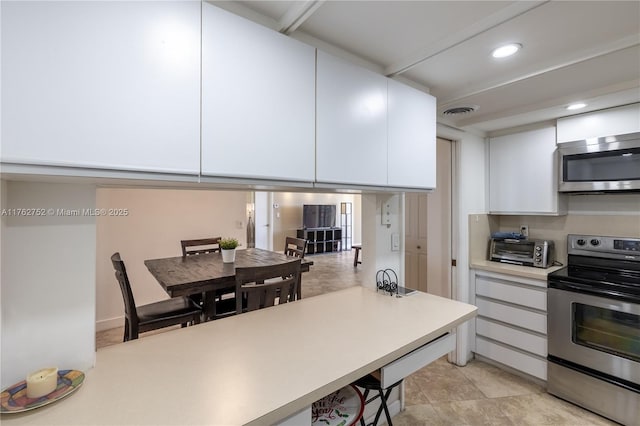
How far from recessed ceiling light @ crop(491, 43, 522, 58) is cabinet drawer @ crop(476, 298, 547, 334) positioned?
1.94 m

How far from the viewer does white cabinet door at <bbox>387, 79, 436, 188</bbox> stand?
160 cm

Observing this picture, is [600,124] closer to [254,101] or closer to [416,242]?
[416,242]

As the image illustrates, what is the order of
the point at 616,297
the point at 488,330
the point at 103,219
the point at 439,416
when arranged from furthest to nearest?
the point at 103,219
the point at 488,330
the point at 439,416
the point at 616,297

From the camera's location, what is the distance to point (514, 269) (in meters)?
2.49

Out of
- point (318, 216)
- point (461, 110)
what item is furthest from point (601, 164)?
point (318, 216)

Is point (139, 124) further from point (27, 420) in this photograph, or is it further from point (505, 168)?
point (505, 168)

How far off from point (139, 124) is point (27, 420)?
84 centimetres

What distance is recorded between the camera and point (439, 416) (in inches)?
80.8

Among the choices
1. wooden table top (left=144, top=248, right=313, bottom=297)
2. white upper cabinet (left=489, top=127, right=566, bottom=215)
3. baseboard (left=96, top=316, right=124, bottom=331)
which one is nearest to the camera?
wooden table top (left=144, top=248, right=313, bottom=297)

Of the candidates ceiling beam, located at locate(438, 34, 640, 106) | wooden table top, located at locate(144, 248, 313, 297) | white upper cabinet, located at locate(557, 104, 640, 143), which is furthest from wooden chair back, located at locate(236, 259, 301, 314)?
white upper cabinet, located at locate(557, 104, 640, 143)

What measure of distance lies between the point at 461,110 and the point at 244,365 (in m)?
2.27

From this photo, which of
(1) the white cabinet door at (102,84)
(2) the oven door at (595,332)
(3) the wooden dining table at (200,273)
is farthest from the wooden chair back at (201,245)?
(2) the oven door at (595,332)

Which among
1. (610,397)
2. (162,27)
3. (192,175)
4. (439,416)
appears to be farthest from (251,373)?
(610,397)

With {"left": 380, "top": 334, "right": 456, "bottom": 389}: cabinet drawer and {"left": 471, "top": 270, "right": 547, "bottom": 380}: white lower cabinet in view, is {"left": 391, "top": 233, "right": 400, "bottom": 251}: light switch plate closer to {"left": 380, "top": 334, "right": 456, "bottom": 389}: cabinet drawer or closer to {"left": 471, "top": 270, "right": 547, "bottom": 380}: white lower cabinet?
{"left": 380, "top": 334, "right": 456, "bottom": 389}: cabinet drawer
